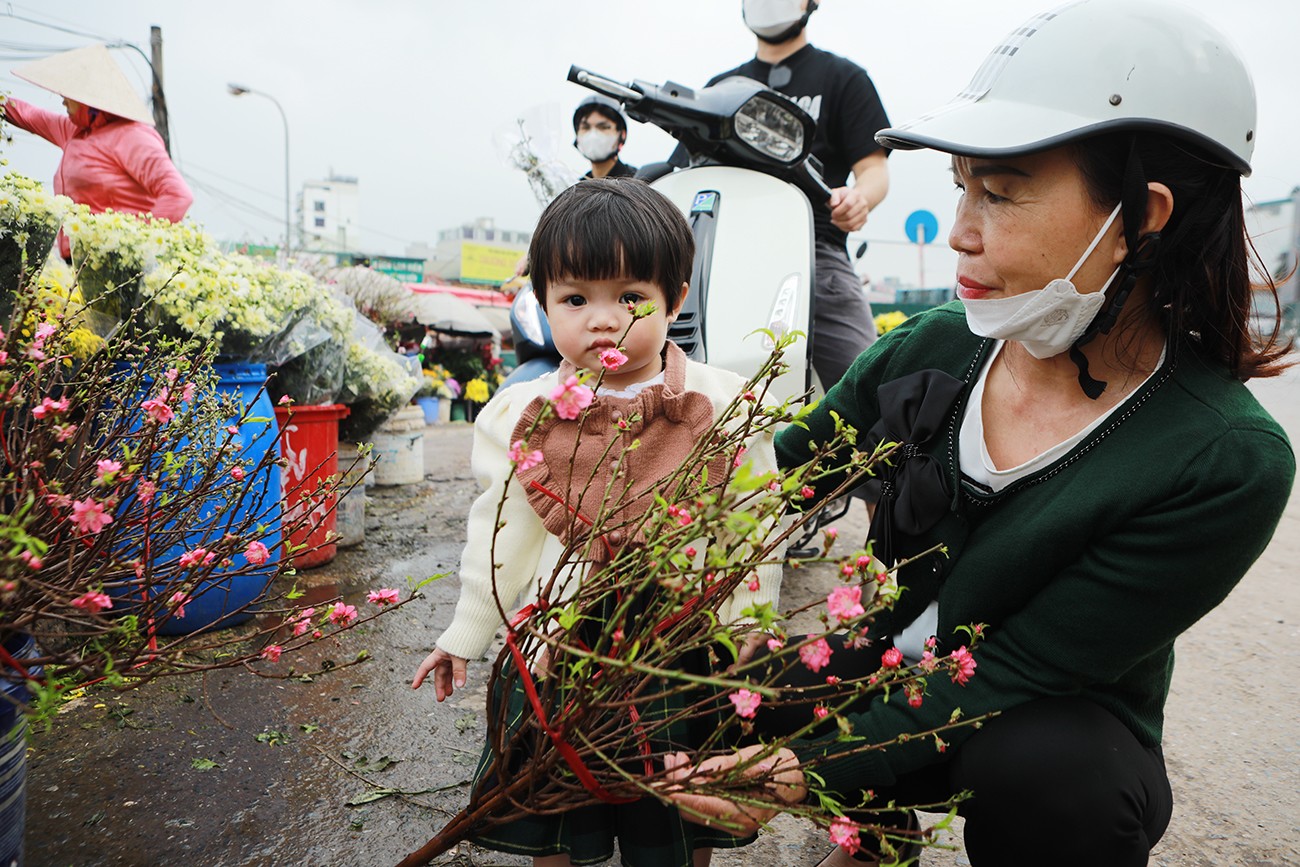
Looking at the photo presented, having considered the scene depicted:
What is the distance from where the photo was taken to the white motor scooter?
7.98ft

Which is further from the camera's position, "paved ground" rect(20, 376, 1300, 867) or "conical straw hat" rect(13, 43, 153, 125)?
"conical straw hat" rect(13, 43, 153, 125)

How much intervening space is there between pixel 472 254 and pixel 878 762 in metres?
44.4

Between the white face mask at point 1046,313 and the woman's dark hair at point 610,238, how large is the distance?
1.84 feet

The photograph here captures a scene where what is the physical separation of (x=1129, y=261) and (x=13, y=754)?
6.46ft

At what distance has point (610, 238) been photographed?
1.57m

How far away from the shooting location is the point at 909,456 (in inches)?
63.7

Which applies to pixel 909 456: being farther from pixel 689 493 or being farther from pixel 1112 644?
pixel 689 493

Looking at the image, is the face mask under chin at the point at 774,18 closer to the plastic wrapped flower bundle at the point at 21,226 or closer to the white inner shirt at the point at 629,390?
the white inner shirt at the point at 629,390

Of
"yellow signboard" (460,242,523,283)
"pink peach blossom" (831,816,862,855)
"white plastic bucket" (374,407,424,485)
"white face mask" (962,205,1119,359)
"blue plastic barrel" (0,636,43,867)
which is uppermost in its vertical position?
"white face mask" (962,205,1119,359)

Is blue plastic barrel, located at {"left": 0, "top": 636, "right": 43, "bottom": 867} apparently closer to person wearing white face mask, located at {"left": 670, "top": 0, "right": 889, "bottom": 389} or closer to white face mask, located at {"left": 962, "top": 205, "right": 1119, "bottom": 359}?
white face mask, located at {"left": 962, "top": 205, "right": 1119, "bottom": 359}

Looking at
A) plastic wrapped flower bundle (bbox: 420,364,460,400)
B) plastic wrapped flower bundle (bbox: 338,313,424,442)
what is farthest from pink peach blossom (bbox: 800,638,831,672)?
plastic wrapped flower bundle (bbox: 420,364,460,400)

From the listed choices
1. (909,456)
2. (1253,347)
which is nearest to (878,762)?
(909,456)

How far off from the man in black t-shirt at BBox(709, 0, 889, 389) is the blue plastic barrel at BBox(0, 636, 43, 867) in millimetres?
2364

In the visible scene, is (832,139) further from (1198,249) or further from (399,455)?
(399,455)
